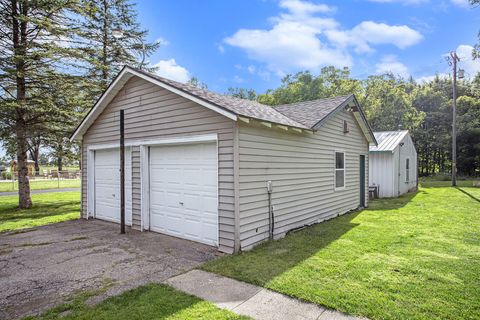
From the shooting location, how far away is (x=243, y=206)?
513 centimetres

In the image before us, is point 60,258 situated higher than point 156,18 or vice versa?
point 156,18

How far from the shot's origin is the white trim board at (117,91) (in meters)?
5.12

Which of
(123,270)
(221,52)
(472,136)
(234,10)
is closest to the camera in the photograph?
(123,270)

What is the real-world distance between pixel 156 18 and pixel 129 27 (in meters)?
4.19

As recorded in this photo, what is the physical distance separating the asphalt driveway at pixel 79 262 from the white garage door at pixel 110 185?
95 centimetres

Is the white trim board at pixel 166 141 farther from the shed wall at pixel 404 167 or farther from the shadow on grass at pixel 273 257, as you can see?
the shed wall at pixel 404 167

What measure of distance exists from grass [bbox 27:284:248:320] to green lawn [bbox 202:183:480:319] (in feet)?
2.92

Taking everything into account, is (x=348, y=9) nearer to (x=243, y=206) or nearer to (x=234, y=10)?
(x=234, y=10)

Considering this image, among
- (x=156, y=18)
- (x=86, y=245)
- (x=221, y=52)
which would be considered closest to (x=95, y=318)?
(x=86, y=245)

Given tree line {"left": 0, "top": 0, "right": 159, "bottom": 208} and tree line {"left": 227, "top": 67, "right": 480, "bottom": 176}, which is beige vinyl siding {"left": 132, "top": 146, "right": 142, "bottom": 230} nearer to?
tree line {"left": 0, "top": 0, "right": 159, "bottom": 208}

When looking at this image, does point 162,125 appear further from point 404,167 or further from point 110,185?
point 404,167

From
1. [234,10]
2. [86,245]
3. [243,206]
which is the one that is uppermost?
[234,10]

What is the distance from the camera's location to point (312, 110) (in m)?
8.45

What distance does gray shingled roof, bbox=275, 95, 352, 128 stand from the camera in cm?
743
